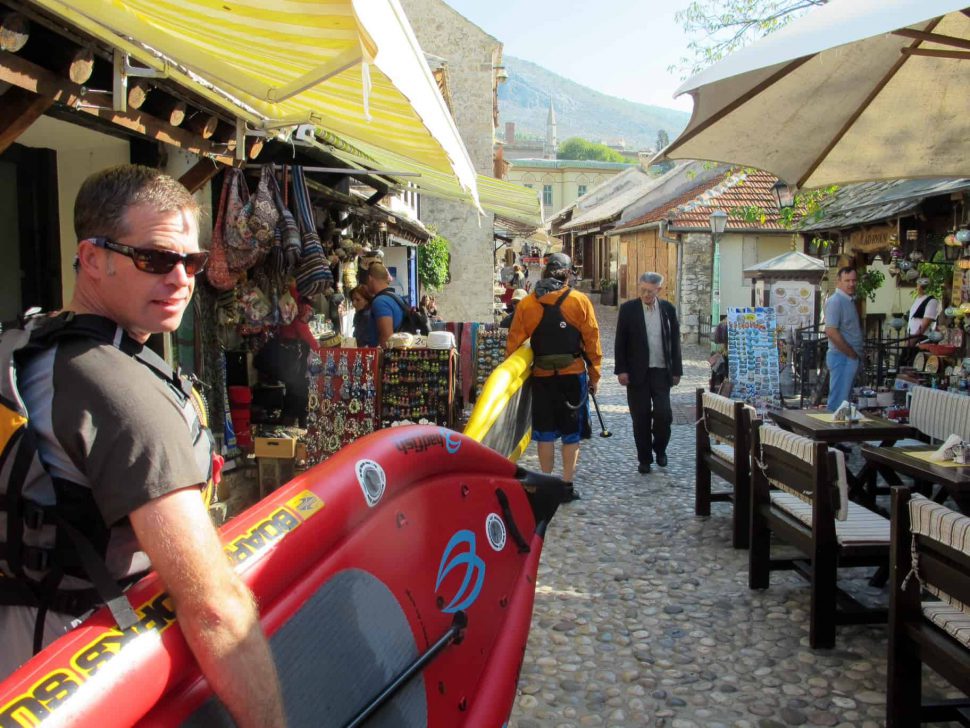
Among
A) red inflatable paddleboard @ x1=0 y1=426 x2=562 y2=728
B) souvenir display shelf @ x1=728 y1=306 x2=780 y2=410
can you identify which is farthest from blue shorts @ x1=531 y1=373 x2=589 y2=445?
souvenir display shelf @ x1=728 y1=306 x2=780 y2=410

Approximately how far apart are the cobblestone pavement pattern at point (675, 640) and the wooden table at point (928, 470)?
0.76 m

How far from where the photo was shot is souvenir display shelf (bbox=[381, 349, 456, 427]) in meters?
6.97

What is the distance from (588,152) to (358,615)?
486 feet

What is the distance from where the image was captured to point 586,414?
832 cm

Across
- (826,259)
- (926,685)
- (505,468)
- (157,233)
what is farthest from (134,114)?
(826,259)

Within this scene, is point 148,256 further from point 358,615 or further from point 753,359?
point 753,359

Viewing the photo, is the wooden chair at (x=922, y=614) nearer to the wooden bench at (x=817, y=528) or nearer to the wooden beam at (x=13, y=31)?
the wooden bench at (x=817, y=528)

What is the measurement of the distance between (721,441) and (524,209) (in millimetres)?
6192

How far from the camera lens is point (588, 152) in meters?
144

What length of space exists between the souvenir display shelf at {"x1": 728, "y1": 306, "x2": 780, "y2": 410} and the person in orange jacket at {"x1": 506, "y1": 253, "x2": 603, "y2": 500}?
4.94m

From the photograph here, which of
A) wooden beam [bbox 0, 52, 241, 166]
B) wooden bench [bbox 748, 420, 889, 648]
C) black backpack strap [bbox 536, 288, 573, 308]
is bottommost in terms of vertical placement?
wooden bench [bbox 748, 420, 889, 648]

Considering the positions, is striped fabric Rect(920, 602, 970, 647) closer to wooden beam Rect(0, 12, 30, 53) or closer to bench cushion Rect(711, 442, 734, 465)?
bench cushion Rect(711, 442, 734, 465)

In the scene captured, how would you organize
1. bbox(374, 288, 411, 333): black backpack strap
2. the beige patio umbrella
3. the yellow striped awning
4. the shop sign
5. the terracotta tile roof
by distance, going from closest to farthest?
1. the yellow striped awning
2. the beige patio umbrella
3. bbox(374, 288, 411, 333): black backpack strap
4. the shop sign
5. the terracotta tile roof

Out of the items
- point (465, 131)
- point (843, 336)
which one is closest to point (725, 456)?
point (843, 336)
